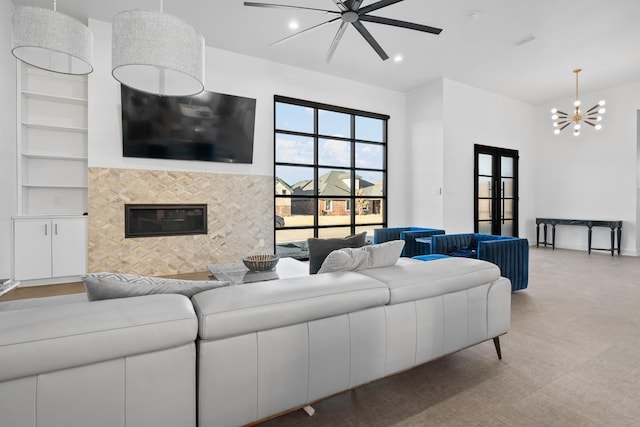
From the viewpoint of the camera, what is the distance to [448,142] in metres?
6.30

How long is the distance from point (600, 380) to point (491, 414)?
2.93 feet

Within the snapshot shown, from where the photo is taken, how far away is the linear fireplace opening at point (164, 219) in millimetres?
4480

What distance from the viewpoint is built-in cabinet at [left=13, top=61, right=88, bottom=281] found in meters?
4.00

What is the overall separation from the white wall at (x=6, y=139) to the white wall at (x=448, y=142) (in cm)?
637

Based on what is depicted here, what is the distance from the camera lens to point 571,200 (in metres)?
7.50

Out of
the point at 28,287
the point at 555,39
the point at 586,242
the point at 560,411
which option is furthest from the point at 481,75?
the point at 28,287

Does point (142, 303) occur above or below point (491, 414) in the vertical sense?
above

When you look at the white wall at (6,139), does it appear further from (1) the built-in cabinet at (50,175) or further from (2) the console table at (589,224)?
(2) the console table at (589,224)

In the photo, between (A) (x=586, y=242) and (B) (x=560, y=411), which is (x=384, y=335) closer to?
(B) (x=560, y=411)

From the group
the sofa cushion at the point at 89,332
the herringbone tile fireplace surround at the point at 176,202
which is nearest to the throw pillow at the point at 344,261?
the sofa cushion at the point at 89,332

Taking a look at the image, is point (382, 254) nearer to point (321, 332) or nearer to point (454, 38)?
point (321, 332)

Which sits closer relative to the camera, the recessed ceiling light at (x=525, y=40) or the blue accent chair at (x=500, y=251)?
the blue accent chair at (x=500, y=251)

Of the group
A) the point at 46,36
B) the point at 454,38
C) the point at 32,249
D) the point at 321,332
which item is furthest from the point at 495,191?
the point at 32,249

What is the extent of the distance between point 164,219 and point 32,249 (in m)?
1.51
